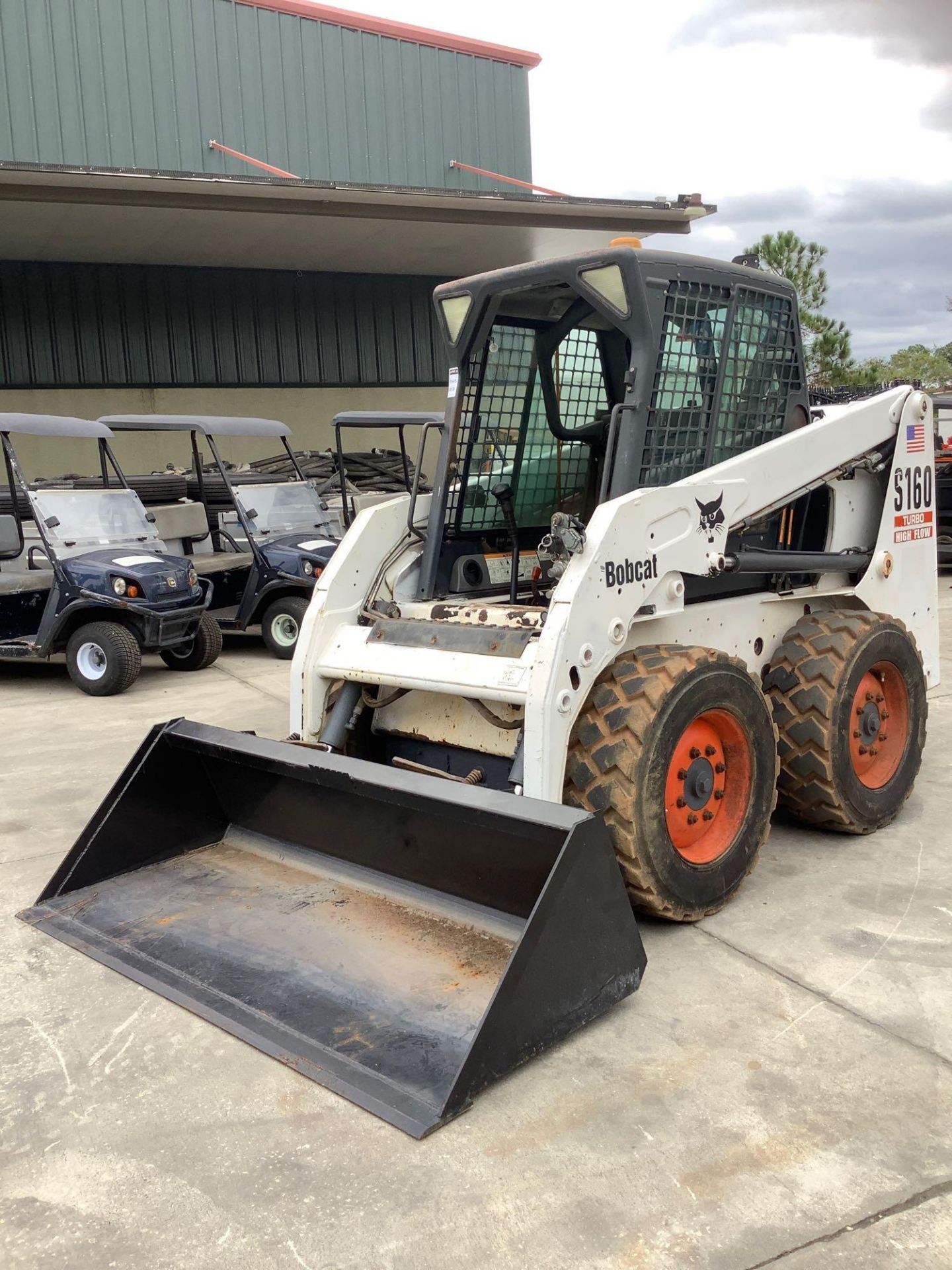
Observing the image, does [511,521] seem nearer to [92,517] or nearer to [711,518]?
[711,518]

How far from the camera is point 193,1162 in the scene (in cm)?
261

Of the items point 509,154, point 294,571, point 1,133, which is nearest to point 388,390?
point 509,154

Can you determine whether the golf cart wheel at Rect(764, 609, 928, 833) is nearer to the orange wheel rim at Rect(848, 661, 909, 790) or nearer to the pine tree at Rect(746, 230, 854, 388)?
the orange wheel rim at Rect(848, 661, 909, 790)

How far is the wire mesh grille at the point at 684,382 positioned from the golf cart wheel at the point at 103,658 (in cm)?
511

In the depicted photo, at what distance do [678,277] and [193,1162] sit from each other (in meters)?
3.19

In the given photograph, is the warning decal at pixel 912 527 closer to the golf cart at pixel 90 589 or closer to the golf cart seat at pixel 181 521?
the golf cart at pixel 90 589

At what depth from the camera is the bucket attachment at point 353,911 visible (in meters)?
2.89

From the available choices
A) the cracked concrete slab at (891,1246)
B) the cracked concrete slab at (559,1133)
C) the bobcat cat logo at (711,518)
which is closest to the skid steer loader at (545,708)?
the bobcat cat logo at (711,518)

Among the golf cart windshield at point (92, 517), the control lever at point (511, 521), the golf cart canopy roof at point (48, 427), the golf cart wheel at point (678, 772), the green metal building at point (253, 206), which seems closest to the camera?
the golf cart wheel at point (678, 772)

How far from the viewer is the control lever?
4.50 meters

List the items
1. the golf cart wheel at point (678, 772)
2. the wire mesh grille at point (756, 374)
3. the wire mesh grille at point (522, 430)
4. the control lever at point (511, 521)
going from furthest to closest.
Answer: the wire mesh grille at point (522, 430) < the control lever at point (511, 521) < the wire mesh grille at point (756, 374) < the golf cart wheel at point (678, 772)

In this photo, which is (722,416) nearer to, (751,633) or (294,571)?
(751,633)

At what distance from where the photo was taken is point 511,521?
450 cm

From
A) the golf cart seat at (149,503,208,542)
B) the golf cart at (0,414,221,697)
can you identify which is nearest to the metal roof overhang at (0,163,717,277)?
the golf cart seat at (149,503,208,542)
